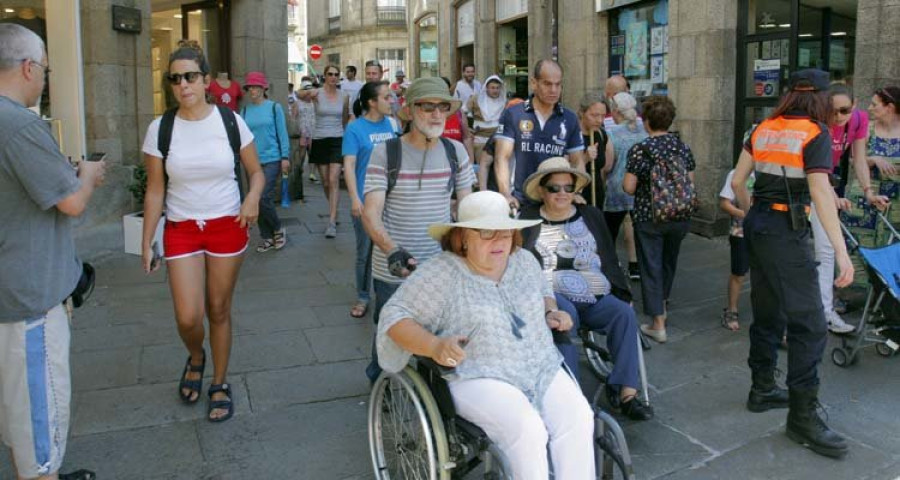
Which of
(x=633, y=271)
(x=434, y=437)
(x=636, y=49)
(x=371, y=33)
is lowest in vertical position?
(x=633, y=271)

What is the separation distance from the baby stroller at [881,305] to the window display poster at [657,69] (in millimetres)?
5537

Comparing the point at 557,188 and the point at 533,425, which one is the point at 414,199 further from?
the point at 533,425

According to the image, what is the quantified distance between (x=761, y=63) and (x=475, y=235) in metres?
6.63

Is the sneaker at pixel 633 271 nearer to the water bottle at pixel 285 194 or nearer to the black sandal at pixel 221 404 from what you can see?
the black sandal at pixel 221 404

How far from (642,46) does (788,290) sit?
7.24m

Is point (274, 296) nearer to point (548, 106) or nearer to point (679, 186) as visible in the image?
point (548, 106)

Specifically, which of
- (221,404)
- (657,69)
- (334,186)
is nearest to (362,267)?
(221,404)

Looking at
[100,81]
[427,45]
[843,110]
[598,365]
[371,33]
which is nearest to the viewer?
[598,365]

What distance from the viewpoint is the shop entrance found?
8.05 metres

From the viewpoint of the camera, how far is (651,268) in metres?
5.58

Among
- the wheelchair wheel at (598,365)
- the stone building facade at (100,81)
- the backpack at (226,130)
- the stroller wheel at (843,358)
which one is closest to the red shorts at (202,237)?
the backpack at (226,130)

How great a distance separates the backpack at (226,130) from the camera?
13.3ft

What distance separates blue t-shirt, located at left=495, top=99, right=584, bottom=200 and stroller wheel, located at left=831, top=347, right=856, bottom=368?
6.90ft

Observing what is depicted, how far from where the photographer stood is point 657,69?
10422 mm
